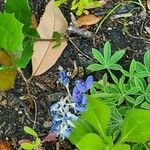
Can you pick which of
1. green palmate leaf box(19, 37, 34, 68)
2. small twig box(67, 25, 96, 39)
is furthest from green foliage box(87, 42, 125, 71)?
green palmate leaf box(19, 37, 34, 68)

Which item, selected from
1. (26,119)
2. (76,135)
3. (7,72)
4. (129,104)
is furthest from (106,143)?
(7,72)

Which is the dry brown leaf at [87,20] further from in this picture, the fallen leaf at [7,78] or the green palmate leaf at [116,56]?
the fallen leaf at [7,78]

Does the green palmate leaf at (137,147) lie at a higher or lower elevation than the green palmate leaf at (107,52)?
lower

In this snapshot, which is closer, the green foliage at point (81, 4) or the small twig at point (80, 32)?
the green foliage at point (81, 4)

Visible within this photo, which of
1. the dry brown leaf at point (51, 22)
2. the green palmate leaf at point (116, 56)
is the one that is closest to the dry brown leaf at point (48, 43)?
the dry brown leaf at point (51, 22)

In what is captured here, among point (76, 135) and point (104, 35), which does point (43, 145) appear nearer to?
point (76, 135)
